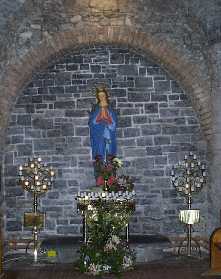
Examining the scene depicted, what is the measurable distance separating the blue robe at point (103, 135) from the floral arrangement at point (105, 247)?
7.98ft

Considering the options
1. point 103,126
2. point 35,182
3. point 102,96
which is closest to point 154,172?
point 103,126

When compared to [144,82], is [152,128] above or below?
below

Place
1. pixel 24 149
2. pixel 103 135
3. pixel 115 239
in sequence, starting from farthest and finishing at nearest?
pixel 24 149 → pixel 103 135 → pixel 115 239

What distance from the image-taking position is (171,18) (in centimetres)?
1137

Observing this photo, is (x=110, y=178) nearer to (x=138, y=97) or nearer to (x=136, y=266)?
(x=136, y=266)

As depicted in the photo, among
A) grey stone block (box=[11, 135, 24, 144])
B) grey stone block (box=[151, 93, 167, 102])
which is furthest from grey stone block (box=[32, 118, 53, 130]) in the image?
grey stone block (box=[151, 93, 167, 102])

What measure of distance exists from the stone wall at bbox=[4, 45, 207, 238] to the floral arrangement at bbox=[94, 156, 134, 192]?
1031mm

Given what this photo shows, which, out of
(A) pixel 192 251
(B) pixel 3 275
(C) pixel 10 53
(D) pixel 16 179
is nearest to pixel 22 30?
(C) pixel 10 53

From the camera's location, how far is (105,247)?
8484 mm

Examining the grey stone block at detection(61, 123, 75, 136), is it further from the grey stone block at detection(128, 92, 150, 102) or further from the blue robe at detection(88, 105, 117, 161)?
the grey stone block at detection(128, 92, 150, 102)

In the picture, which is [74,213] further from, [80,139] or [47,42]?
[47,42]

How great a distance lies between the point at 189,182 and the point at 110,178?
1699mm

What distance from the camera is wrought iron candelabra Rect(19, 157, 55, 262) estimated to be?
10406 millimetres

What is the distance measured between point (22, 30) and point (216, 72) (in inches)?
165
